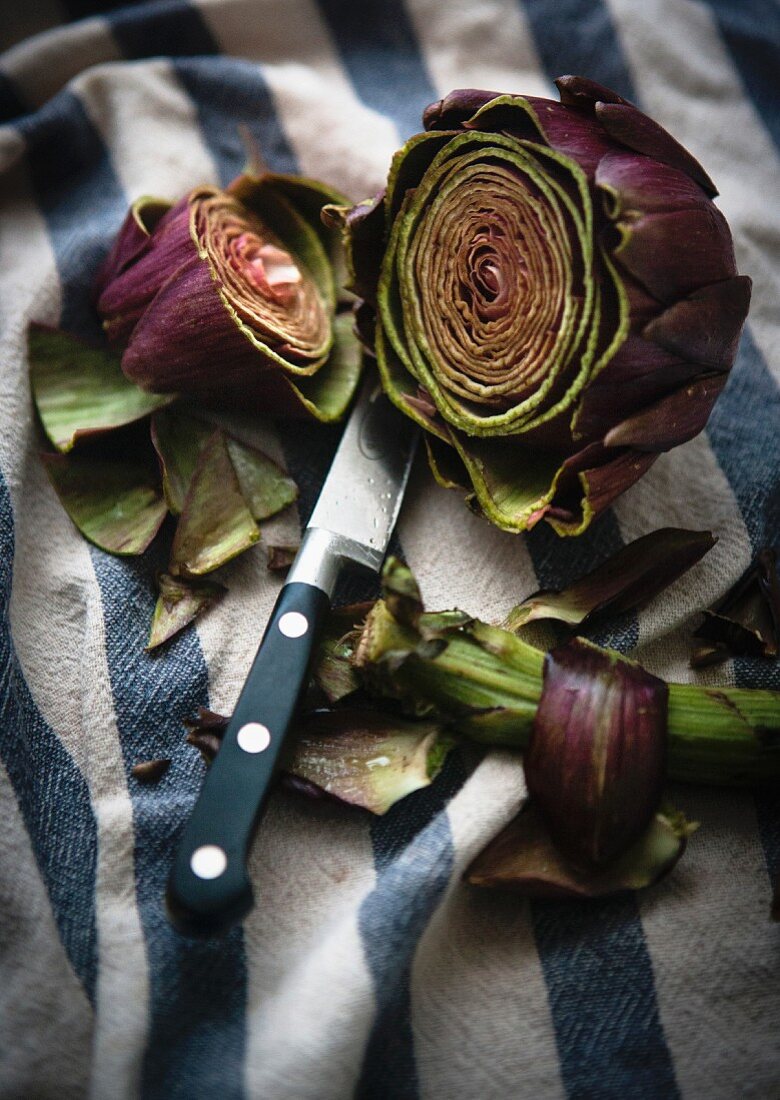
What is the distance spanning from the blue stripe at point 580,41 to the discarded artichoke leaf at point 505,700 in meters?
0.68

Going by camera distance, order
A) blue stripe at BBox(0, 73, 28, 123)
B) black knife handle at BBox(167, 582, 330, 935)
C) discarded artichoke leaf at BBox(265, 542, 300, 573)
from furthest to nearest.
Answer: blue stripe at BBox(0, 73, 28, 123), discarded artichoke leaf at BBox(265, 542, 300, 573), black knife handle at BBox(167, 582, 330, 935)

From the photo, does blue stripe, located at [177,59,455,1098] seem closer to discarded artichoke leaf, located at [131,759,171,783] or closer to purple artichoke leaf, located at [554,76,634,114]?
discarded artichoke leaf, located at [131,759,171,783]

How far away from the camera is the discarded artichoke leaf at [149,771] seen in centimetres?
77

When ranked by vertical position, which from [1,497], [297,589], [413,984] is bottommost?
[413,984]

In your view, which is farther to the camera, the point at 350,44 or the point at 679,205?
the point at 350,44

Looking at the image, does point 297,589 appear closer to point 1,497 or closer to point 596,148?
point 1,497

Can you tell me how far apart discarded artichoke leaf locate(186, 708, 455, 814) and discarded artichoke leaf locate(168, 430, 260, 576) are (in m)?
0.14

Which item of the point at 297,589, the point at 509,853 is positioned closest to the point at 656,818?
the point at 509,853

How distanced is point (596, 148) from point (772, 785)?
0.52 metres

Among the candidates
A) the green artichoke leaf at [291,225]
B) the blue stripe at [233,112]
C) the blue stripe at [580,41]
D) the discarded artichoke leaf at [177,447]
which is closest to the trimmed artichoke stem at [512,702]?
the discarded artichoke leaf at [177,447]

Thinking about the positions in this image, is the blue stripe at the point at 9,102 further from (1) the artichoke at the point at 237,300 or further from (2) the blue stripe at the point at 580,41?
(2) the blue stripe at the point at 580,41

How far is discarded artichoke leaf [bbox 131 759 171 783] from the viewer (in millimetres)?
768

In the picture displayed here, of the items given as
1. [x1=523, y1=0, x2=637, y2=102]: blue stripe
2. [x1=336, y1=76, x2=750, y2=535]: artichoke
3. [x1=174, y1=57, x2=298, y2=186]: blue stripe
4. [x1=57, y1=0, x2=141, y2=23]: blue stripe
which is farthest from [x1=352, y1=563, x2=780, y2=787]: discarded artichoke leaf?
[x1=57, y1=0, x2=141, y2=23]: blue stripe

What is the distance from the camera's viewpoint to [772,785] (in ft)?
2.49
